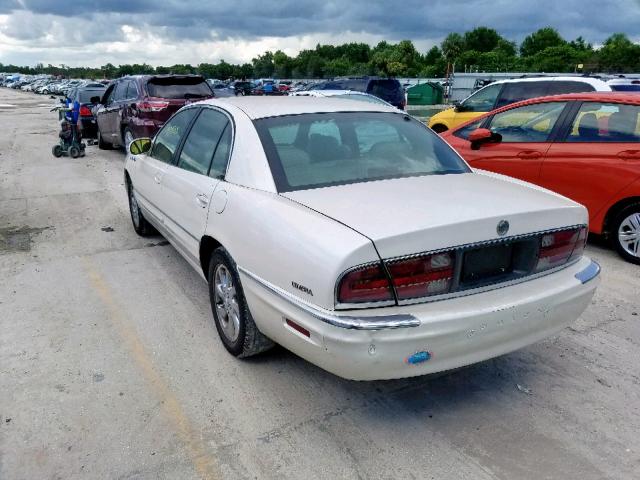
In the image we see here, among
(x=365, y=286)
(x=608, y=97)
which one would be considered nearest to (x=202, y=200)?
(x=365, y=286)

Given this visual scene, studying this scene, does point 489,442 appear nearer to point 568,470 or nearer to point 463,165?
point 568,470

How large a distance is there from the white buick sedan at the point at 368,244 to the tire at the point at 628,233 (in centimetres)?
232

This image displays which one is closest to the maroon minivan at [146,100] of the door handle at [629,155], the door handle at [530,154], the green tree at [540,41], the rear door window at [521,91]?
the rear door window at [521,91]

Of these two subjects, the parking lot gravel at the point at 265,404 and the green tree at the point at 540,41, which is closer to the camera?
the parking lot gravel at the point at 265,404

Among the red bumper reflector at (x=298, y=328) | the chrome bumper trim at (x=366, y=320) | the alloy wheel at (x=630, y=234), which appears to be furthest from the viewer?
the alloy wheel at (x=630, y=234)

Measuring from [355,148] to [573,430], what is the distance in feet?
6.62

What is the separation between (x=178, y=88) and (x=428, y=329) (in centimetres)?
979

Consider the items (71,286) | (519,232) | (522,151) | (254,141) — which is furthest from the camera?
(522,151)

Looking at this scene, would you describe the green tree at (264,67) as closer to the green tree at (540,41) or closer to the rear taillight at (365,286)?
the green tree at (540,41)

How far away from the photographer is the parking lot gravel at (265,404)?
8.29 feet

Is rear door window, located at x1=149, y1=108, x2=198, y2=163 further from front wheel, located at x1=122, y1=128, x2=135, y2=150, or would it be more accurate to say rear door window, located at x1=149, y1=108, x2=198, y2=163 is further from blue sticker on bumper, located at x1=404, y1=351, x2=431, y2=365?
front wheel, located at x1=122, y1=128, x2=135, y2=150

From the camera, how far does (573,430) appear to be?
2.74 metres

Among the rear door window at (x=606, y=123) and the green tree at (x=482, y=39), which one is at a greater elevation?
the green tree at (x=482, y=39)

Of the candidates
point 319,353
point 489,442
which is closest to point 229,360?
point 319,353
